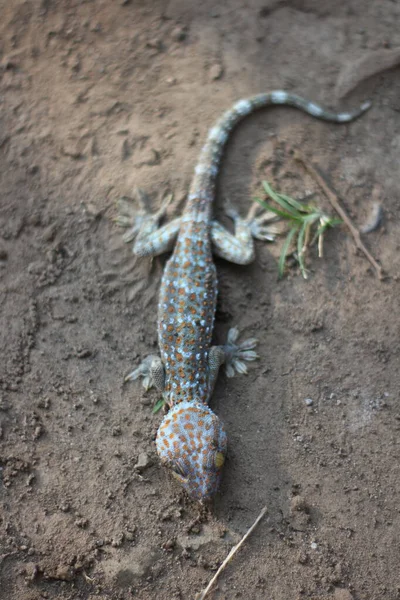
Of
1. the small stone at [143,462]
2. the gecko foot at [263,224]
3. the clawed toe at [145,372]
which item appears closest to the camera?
the small stone at [143,462]

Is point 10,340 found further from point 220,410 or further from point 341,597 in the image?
point 341,597

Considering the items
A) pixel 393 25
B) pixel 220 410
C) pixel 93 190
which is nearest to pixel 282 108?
pixel 393 25

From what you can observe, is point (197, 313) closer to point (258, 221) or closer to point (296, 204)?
point (258, 221)

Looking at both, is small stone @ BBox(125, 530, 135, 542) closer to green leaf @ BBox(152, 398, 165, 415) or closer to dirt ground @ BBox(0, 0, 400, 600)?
dirt ground @ BBox(0, 0, 400, 600)

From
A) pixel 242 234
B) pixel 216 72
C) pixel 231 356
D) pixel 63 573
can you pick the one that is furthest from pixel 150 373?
pixel 216 72

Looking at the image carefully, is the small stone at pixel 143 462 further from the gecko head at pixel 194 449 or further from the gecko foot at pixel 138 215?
the gecko foot at pixel 138 215

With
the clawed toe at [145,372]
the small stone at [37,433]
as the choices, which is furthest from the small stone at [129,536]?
the clawed toe at [145,372]

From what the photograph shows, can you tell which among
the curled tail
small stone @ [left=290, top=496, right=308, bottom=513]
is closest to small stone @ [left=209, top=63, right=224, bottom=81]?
the curled tail
